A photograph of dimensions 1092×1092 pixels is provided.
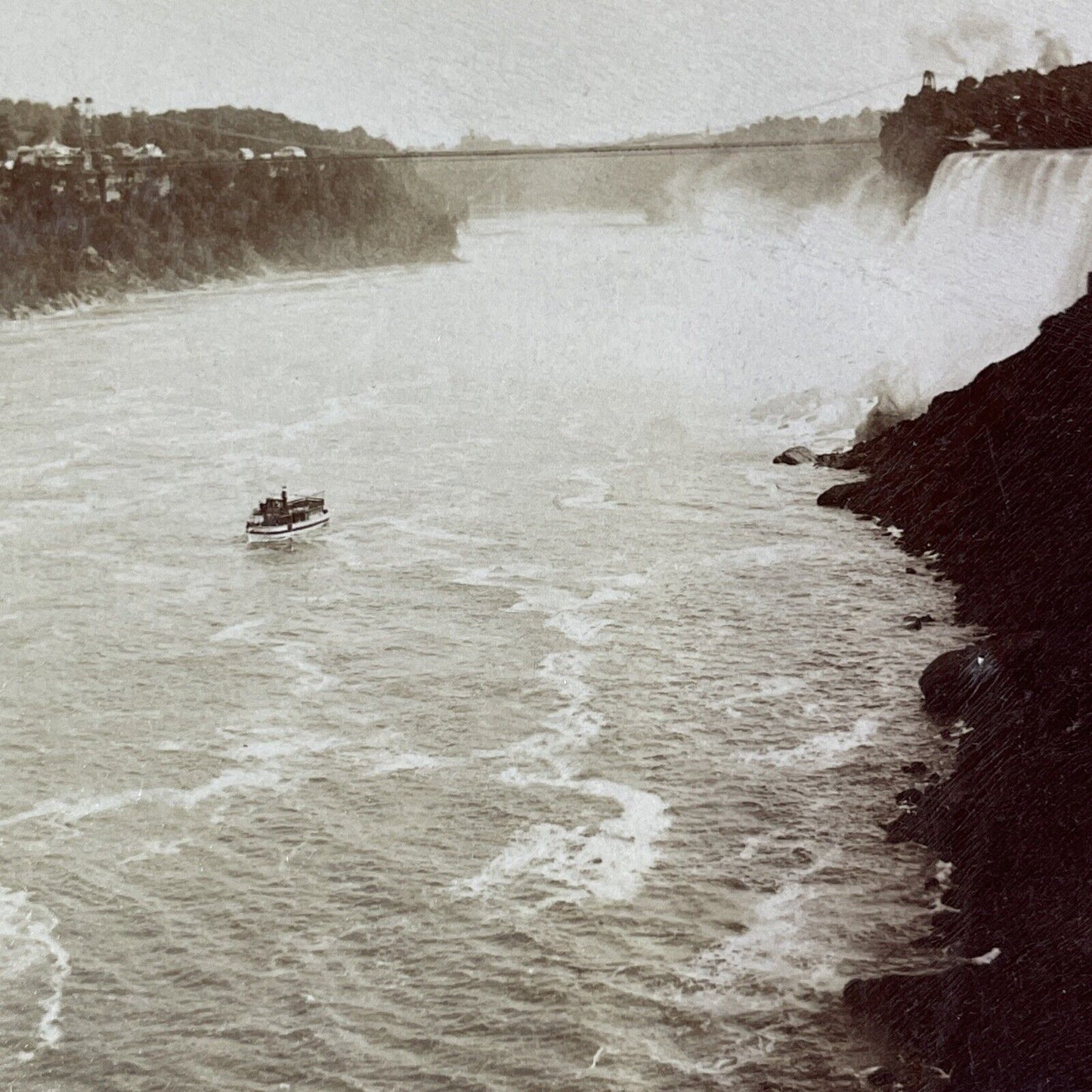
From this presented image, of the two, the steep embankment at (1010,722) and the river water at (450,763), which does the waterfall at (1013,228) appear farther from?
the river water at (450,763)

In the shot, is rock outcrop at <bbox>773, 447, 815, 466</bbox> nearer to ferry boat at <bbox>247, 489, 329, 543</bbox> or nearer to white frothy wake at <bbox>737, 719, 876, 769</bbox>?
ferry boat at <bbox>247, 489, 329, 543</bbox>

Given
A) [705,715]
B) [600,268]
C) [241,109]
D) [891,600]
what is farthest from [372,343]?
[241,109]

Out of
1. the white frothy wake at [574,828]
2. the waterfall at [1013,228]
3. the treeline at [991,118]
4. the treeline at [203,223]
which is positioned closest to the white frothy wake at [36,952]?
the white frothy wake at [574,828]

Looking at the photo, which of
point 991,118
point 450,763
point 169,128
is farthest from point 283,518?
A: point 169,128

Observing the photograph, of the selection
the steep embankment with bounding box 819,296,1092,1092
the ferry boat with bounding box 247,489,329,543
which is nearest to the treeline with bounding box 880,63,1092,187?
the steep embankment with bounding box 819,296,1092,1092

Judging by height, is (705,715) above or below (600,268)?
below

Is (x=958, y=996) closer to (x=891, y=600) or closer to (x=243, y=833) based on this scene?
(x=243, y=833)

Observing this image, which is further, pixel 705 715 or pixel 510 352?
pixel 510 352
